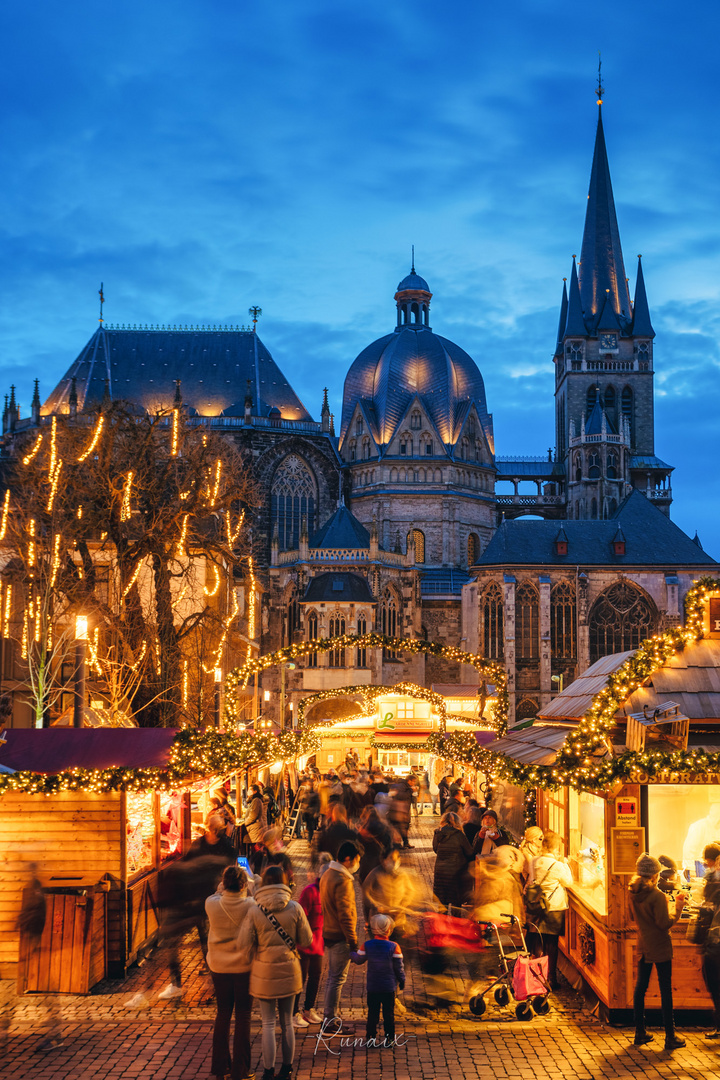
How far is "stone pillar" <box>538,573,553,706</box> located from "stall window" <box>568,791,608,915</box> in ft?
139

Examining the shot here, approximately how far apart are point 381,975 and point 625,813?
259cm

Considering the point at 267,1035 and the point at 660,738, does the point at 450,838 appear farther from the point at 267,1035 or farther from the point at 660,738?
the point at 267,1035

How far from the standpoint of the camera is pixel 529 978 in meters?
9.43

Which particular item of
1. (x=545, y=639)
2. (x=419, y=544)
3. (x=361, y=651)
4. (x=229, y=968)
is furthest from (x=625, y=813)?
(x=419, y=544)

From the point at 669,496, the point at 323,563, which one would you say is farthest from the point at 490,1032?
the point at 669,496

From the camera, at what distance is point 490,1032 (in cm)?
908

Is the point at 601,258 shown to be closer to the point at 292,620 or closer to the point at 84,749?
the point at 292,620

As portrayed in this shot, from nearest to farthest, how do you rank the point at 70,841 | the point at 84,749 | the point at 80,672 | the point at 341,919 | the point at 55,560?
the point at 341,919
the point at 70,841
the point at 84,749
the point at 80,672
the point at 55,560

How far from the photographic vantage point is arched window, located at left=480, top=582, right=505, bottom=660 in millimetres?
54281

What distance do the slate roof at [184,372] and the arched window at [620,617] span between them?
20114 mm

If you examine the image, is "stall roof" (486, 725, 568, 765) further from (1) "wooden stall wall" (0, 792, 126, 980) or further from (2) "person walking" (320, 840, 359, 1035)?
(1) "wooden stall wall" (0, 792, 126, 980)

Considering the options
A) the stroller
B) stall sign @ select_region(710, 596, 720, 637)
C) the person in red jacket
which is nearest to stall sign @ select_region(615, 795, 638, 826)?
the stroller

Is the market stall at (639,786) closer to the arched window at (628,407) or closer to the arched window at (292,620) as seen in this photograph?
the arched window at (292,620)

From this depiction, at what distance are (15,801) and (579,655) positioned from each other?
45808 mm
